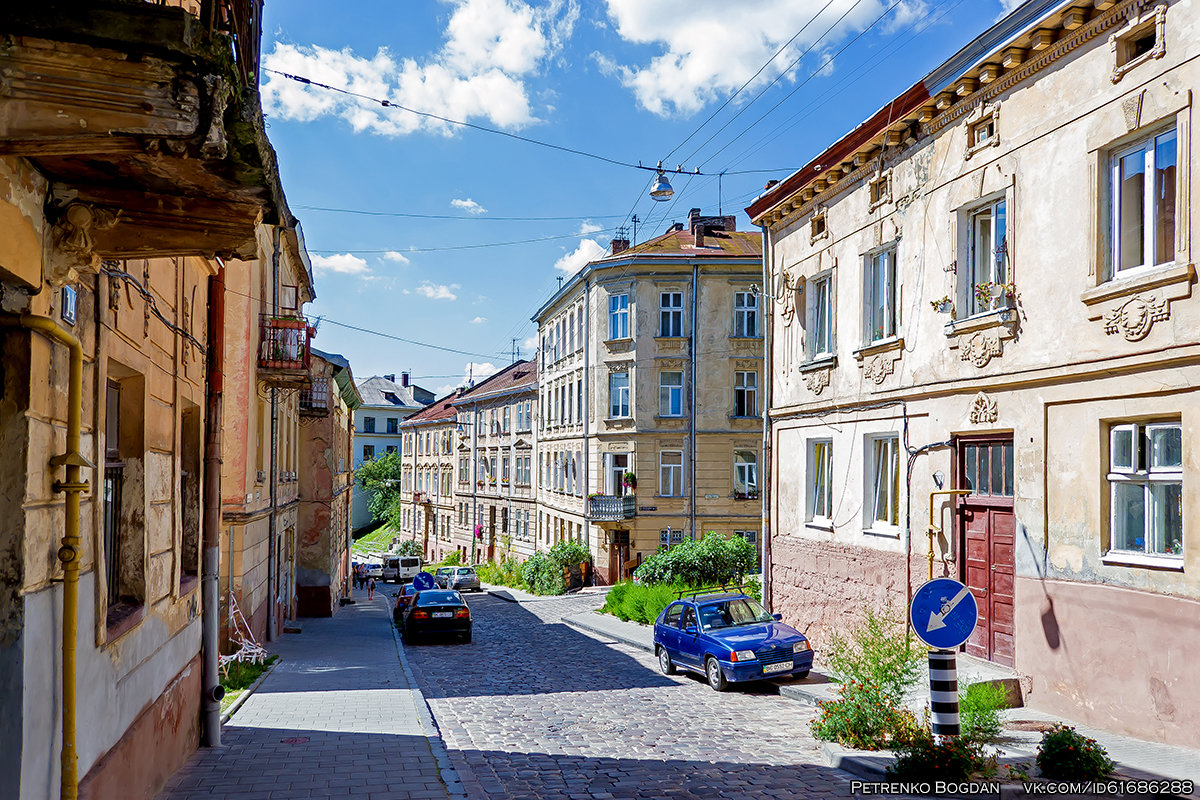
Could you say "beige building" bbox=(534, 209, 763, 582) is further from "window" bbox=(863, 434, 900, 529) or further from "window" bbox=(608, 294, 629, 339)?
"window" bbox=(863, 434, 900, 529)

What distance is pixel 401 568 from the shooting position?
56438 millimetres

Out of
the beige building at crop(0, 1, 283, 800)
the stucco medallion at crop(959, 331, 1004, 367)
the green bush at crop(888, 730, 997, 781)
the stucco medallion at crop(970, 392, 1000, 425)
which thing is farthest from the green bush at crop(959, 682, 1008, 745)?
the beige building at crop(0, 1, 283, 800)

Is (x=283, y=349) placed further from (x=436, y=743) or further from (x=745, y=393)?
(x=745, y=393)

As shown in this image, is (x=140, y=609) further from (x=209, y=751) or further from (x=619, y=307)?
(x=619, y=307)

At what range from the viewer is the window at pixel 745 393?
1500 inches

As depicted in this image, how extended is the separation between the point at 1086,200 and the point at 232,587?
618 inches

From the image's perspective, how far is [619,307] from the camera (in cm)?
3950

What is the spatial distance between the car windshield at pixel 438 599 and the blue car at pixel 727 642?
8.16m

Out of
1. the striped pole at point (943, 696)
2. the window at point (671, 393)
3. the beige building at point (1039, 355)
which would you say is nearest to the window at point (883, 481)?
the beige building at point (1039, 355)

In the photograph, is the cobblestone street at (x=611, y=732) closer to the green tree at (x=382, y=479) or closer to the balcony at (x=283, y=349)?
the balcony at (x=283, y=349)

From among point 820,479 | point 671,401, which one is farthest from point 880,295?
point 671,401

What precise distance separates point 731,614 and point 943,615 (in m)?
8.85

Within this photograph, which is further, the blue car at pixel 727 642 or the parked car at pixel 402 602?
the parked car at pixel 402 602

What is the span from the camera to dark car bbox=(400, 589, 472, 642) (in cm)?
2461
